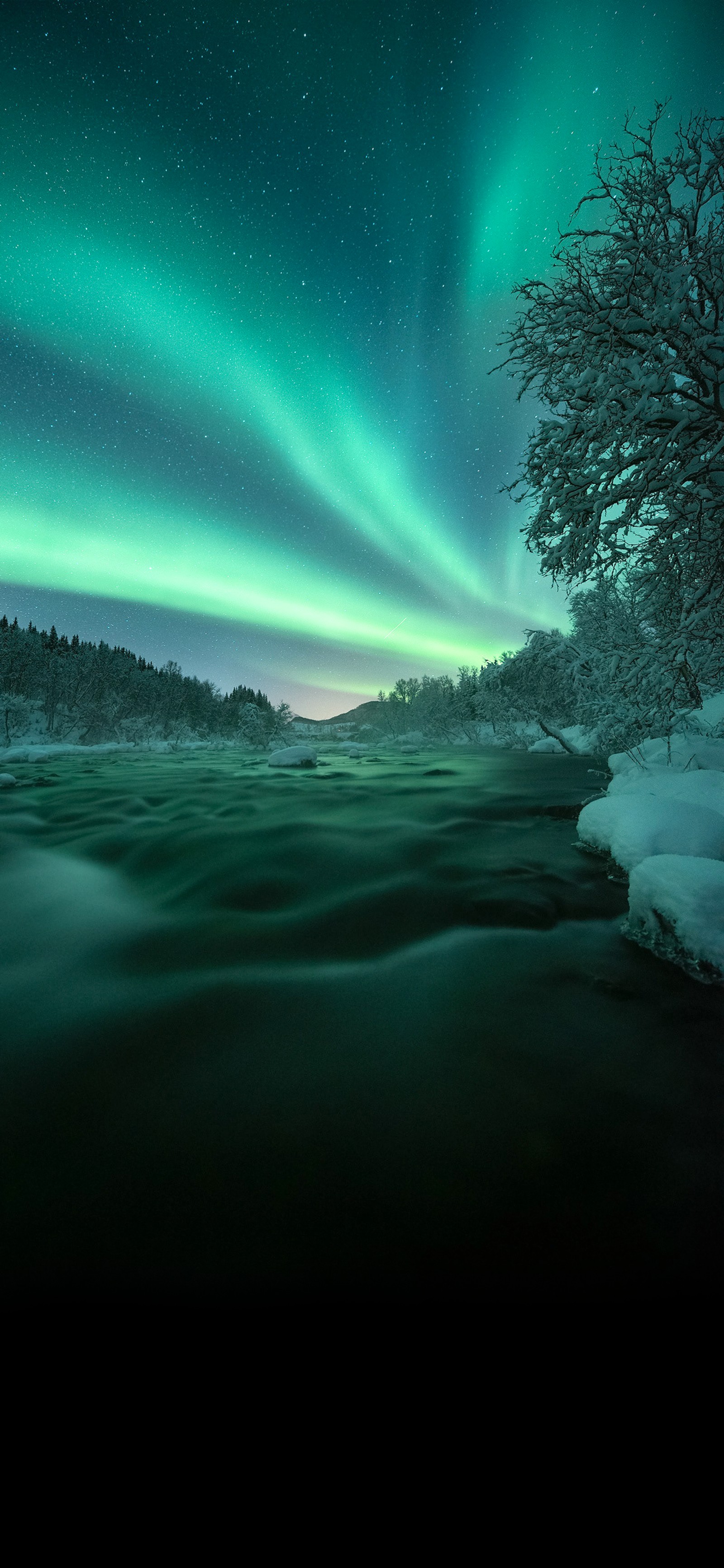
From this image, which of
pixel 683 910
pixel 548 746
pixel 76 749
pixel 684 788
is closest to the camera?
pixel 683 910

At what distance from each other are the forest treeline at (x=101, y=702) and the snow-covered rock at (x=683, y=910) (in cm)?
5456

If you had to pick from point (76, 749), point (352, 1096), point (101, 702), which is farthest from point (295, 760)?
point (101, 702)

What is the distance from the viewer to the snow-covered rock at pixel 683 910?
251cm

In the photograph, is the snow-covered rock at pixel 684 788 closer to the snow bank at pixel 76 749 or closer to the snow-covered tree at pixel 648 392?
the snow-covered tree at pixel 648 392

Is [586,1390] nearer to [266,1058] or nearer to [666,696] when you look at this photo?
[266,1058]

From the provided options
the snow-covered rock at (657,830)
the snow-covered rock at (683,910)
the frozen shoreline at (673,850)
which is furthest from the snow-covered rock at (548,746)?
the snow-covered rock at (683,910)

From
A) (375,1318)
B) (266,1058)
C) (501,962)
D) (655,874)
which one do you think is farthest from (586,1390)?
(655,874)

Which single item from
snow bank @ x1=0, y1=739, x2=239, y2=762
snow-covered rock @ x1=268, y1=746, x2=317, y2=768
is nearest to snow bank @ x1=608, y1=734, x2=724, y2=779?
snow-covered rock @ x1=268, y1=746, x2=317, y2=768

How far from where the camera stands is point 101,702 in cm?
6525

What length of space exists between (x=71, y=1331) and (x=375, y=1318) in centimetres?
68

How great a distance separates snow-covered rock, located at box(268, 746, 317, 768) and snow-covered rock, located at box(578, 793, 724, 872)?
13.4 m

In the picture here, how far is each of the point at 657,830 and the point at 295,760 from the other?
48.1ft

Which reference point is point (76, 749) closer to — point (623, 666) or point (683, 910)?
point (623, 666)

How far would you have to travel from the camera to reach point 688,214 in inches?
193
